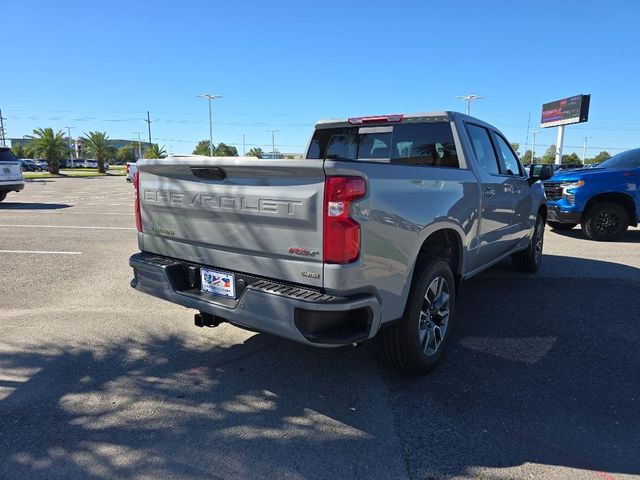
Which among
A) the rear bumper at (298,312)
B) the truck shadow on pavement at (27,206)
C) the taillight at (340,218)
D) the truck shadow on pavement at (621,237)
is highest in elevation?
the taillight at (340,218)

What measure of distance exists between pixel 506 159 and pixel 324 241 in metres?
3.55

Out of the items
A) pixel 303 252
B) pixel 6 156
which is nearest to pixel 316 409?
pixel 303 252

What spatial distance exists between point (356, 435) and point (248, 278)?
46.0 inches

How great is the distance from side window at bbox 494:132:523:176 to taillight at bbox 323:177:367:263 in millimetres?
3078

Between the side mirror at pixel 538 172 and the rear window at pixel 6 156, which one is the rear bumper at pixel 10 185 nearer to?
the rear window at pixel 6 156

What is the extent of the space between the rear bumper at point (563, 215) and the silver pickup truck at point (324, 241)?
19.7 feet

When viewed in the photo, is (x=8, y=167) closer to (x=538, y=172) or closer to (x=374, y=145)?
(x=374, y=145)

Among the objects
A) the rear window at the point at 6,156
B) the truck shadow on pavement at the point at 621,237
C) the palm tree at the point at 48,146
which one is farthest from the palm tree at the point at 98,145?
the truck shadow on pavement at the point at 621,237

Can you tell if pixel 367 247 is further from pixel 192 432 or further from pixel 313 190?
pixel 192 432

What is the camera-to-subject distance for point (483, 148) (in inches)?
184

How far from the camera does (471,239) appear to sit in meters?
4.04

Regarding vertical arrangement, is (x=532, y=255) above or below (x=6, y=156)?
below

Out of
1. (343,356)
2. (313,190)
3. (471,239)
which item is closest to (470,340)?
(471,239)

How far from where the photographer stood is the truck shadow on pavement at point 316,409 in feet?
8.09
